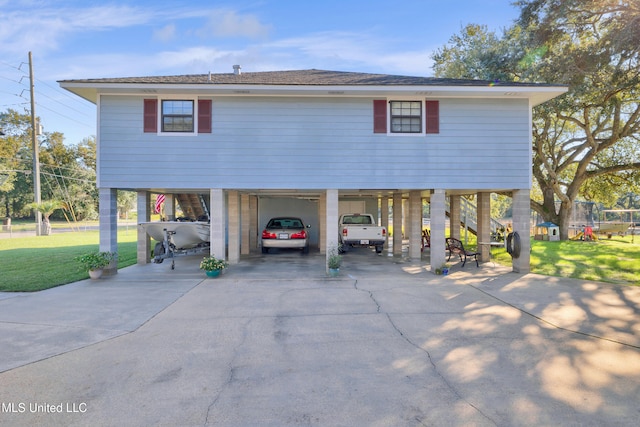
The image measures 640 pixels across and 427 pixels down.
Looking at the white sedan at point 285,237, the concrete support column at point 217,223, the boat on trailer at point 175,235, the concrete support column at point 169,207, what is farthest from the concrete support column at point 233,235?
the concrete support column at point 169,207

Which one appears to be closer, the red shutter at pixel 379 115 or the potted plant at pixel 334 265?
the potted plant at pixel 334 265

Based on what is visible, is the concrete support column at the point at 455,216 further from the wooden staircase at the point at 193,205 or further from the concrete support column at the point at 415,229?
the wooden staircase at the point at 193,205

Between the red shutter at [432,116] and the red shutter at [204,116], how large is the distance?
6.79 metres

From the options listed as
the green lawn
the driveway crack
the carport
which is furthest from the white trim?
the driveway crack

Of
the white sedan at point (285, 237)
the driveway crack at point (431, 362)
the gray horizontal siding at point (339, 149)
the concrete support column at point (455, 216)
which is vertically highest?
the gray horizontal siding at point (339, 149)

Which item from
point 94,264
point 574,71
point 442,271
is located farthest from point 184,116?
point 574,71

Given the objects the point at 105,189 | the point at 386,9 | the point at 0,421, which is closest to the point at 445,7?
the point at 386,9

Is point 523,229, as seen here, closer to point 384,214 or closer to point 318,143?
point 318,143

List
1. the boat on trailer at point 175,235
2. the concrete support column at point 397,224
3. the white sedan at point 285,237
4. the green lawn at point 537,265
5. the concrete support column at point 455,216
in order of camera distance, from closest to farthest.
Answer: the green lawn at point 537,265
the boat on trailer at point 175,235
the white sedan at point 285,237
the concrete support column at point 397,224
the concrete support column at point 455,216

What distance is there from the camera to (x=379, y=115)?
1158cm

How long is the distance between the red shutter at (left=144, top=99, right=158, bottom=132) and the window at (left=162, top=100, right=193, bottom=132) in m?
0.23

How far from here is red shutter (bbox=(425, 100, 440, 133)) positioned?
11594 millimetres

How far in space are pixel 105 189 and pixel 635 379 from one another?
12.7 meters

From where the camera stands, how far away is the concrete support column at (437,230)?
462 inches
